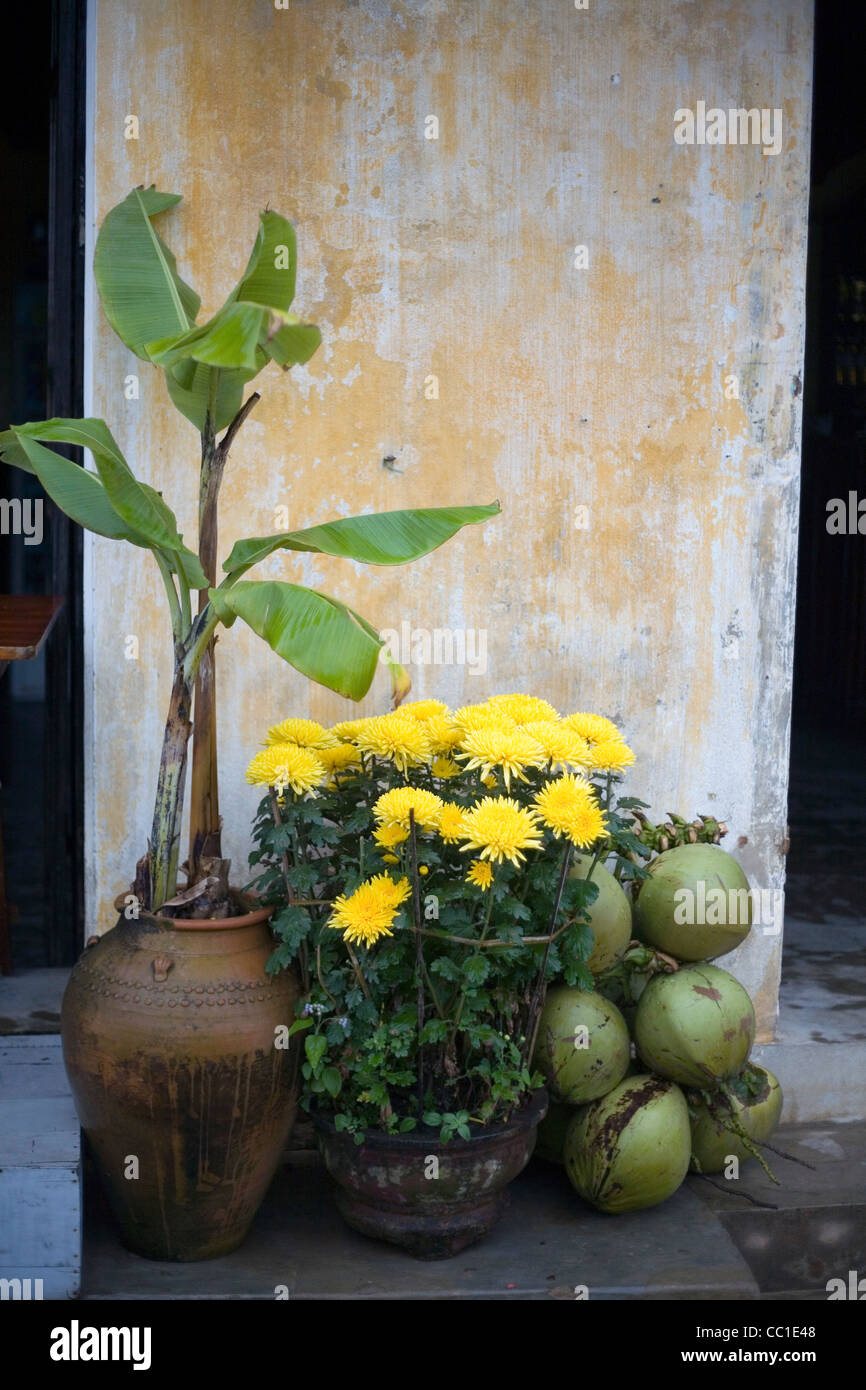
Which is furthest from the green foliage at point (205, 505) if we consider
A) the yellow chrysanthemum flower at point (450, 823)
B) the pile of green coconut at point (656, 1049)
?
the pile of green coconut at point (656, 1049)

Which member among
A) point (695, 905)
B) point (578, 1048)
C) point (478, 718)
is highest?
point (478, 718)

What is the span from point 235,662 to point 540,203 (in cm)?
154

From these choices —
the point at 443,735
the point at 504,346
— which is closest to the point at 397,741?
the point at 443,735

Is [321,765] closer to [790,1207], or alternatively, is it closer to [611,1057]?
[611,1057]

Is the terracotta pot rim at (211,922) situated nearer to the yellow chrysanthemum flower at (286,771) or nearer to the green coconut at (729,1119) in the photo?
the yellow chrysanthemum flower at (286,771)

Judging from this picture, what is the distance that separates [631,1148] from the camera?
3441 mm

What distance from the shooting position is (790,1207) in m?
3.64

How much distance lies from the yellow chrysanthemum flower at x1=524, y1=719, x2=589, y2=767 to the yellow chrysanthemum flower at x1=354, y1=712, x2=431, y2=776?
265 millimetres

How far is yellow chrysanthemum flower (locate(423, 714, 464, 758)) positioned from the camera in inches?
131

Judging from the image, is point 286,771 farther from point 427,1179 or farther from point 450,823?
point 427,1179

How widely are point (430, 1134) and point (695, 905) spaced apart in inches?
38.7

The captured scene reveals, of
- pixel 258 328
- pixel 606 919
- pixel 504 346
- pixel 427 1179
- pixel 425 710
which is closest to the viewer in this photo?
pixel 258 328

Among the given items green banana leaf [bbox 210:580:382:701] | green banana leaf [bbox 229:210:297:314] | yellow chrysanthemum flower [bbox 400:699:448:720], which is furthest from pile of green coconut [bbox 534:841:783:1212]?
green banana leaf [bbox 229:210:297:314]
